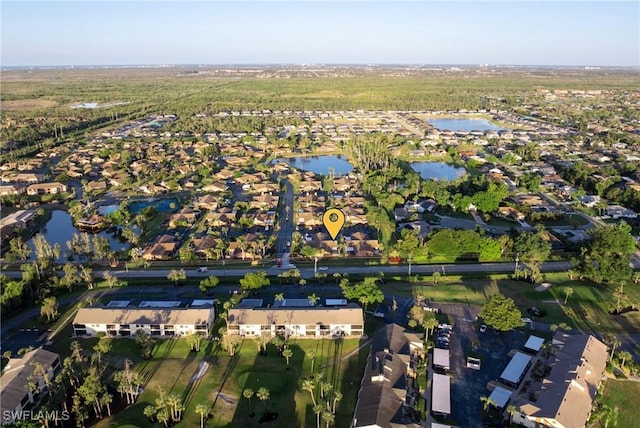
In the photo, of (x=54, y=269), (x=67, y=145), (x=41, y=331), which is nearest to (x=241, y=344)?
(x=41, y=331)

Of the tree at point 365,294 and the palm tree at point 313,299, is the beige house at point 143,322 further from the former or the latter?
the tree at point 365,294

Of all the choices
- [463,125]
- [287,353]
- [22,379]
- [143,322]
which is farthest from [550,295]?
[463,125]

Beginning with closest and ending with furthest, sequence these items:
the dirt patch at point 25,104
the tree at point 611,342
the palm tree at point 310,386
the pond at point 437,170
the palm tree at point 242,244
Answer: the palm tree at point 310,386, the tree at point 611,342, the palm tree at point 242,244, the pond at point 437,170, the dirt patch at point 25,104

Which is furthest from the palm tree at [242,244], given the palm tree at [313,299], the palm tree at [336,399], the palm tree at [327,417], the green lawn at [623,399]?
the green lawn at [623,399]

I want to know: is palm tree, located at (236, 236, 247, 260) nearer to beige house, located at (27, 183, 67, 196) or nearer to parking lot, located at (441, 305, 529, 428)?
parking lot, located at (441, 305, 529, 428)

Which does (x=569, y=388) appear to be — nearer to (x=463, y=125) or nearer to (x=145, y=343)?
(x=145, y=343)


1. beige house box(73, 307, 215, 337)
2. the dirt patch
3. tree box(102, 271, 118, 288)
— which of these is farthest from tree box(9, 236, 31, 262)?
the dirt patch

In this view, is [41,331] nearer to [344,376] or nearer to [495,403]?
[344,376]
